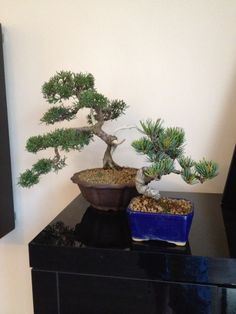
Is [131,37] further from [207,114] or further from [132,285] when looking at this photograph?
[132,285]

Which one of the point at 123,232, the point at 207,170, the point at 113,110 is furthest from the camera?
the point at 113,110

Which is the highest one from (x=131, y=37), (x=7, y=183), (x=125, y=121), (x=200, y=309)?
(x=131, y=37)

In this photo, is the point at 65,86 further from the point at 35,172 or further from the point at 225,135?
the point at 225,135

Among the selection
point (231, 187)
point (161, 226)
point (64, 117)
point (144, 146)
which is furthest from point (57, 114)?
point (231, 187)

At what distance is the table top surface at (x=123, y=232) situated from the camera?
0.55 m

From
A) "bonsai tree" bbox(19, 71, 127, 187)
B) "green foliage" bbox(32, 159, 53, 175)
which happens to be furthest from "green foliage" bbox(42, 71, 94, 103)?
"green foliage" bbox(32, 159, 53, 175)

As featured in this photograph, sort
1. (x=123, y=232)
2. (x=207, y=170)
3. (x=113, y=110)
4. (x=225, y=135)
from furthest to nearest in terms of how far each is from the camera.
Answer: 1. (x=225, y=135)
2. (x=113, y=110)
3. (x=123, y=232)
4. (x=207, y=170)

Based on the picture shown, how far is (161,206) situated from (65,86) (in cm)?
35

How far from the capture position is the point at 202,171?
1.75ft

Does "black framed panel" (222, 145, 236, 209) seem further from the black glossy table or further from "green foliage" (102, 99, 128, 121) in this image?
"green foliage" (102, 99, 128, 121)

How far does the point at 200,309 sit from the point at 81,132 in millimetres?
451

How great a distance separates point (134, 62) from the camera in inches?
35.5

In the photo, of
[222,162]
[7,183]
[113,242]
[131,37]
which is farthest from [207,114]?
[7,183]

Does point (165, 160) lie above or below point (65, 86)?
below
